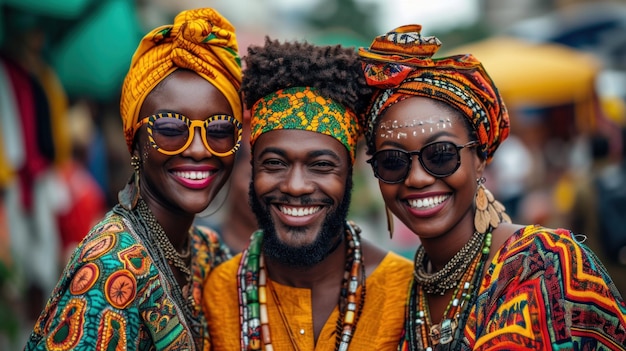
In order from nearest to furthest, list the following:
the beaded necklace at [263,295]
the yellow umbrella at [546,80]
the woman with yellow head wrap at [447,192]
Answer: the woman with yellow head wrap at [447,192] → the beaded necklace at [263,295] → the yellow umbrella at [546,80]

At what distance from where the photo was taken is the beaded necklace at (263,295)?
385 cm

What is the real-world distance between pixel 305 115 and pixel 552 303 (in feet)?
4.48

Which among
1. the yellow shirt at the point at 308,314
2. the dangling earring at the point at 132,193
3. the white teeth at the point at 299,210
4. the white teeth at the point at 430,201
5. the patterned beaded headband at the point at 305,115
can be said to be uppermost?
the patterned beaded headband at the point at 305,115

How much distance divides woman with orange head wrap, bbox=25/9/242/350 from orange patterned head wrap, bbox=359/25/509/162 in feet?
2.23

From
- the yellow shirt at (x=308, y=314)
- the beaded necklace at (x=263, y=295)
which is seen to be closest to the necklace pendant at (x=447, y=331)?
the yellow shirt at (x=308, y=314)

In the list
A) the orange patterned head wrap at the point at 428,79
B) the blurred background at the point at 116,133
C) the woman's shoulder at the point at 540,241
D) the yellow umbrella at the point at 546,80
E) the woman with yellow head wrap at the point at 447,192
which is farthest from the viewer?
the yellow umbrella at the point at 546,80

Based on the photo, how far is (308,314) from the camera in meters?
3.94

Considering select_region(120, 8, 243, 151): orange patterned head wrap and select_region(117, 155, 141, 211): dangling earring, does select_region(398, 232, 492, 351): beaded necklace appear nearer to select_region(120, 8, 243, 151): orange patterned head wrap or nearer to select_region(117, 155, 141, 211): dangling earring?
select_region(120, 8, 243, 151): orange patterned head wrap

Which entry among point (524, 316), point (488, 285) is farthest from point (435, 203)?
point (524, 316)

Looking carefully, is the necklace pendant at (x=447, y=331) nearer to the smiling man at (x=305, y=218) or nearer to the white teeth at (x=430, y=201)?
the smiling man at (x=305, y=218)

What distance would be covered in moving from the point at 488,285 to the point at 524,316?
0.98ft

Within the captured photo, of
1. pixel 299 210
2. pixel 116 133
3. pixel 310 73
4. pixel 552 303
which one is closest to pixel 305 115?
pixel 310 73

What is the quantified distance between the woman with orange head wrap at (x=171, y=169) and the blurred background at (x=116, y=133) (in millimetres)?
632

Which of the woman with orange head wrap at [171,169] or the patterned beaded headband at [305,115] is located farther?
the patterned beaded headband at [305,115]
